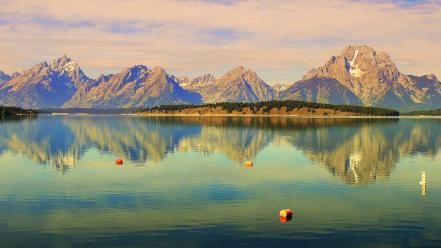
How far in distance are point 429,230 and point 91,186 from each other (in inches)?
1873

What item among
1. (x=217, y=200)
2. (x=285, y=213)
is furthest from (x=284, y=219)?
(x=217, y=200)

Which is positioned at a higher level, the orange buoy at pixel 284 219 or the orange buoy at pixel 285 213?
the orange buoy at pixel 285 213

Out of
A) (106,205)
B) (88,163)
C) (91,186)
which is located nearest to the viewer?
(106,205)

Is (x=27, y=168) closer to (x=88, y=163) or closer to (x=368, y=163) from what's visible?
(x=88, y=163)

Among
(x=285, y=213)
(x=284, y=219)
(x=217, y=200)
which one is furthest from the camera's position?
(x=217, y=200)

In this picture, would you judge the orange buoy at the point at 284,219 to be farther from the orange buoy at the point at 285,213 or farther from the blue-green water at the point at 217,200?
the blue-green water at the point at 217,200

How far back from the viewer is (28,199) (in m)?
67.1

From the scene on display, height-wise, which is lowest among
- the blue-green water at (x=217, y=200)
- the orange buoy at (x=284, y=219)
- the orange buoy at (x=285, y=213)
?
the blue-green water at (x=217, y=200)

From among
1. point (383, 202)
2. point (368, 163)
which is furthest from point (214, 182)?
point (368, 163)

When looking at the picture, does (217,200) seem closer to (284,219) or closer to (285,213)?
(285,213)

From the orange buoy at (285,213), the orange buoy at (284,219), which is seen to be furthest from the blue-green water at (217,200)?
the orange buoy at (285,213)

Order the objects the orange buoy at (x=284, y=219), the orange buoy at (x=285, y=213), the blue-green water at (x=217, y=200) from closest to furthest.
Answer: the blue-green water at (x=217, y=200) → the orange buoy at (x=284, y=219) → the orange buoy at (x=285, y=213)

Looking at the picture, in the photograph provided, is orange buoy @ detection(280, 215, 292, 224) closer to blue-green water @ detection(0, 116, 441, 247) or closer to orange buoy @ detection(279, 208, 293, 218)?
orange buoy @ detection(279, 208, 293, 218)

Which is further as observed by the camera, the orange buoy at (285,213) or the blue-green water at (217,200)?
the orange buoy at (285,213)
